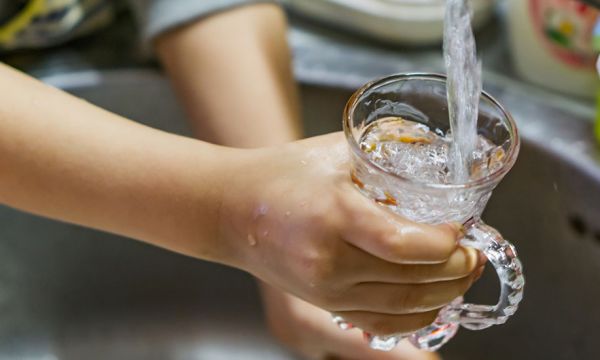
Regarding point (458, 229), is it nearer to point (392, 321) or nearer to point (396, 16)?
point (392, 321)

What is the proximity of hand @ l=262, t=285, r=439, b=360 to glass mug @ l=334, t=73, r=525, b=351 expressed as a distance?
0.58ft


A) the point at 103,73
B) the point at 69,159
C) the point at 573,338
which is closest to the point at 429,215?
the point at 69,159


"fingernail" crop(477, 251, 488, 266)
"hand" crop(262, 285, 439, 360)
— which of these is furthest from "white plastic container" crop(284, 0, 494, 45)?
"fingernail" crop(477, 251, 488, 266)

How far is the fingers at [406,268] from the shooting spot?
1.43 feet

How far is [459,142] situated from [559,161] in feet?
0.92

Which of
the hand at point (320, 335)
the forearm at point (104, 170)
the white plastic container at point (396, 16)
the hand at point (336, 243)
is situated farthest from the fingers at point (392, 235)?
the white plastic container at point (396, 16)

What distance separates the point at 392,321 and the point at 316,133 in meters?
0.37

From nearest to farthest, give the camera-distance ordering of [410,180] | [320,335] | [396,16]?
[410,180], [320,335], [396,16]

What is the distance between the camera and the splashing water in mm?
438

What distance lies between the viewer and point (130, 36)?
84 cm

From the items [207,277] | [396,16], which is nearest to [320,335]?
[207,277]

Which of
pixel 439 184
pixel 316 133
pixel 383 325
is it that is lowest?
pixel 316 133

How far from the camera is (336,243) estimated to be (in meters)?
0.43

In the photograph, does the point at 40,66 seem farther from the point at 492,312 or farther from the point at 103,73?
the point at 492,312
